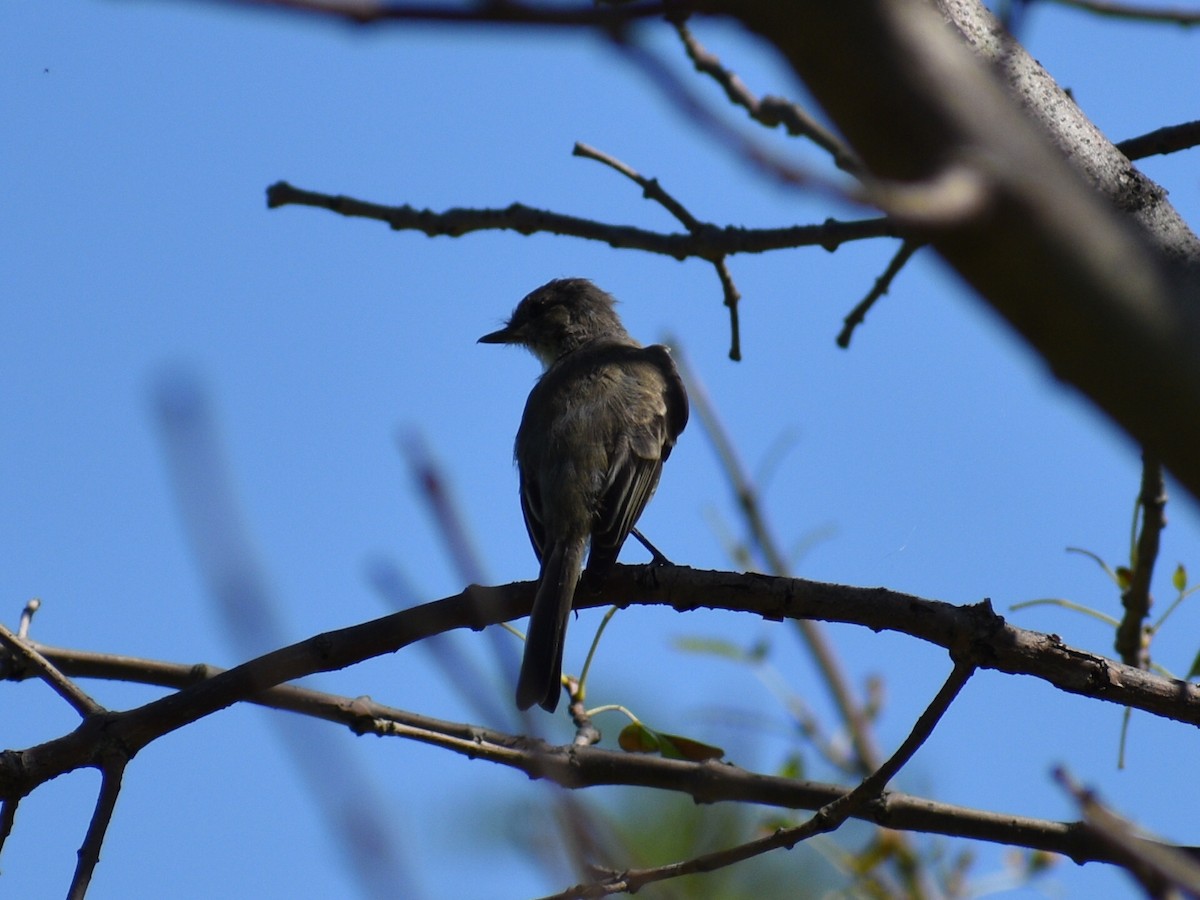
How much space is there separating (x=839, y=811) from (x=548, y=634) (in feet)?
6.26

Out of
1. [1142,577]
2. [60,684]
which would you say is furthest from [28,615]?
[1142,577]

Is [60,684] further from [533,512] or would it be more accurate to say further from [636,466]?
Answer: [636,466]

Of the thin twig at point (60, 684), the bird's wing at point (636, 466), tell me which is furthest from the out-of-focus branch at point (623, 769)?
the bird's wing at point (636, 466)

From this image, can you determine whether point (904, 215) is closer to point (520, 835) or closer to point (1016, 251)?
point (1016, 251)

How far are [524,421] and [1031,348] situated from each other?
19.1ft

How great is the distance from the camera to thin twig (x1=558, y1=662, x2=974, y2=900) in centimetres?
281

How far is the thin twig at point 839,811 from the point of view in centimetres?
281

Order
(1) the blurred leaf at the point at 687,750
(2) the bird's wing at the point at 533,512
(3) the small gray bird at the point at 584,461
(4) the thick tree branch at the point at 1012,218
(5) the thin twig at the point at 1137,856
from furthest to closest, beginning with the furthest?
1. (2) the bird's wing at the point at 533,512
2. (3) the small gray bird at the point at 584,461
3. (1) the blurred leaf at the point at 687,750
4. (5) the thin twig at the point at 1137,856
5. (4) the thick tree branch at the point at 1012,218

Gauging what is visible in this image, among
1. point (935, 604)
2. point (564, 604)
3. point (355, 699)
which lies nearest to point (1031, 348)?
point (935, 604)

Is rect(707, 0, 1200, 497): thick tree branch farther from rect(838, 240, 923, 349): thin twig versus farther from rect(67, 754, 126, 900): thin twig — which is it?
rect(838, 240, 923, 349): thin twig

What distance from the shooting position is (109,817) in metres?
2.91

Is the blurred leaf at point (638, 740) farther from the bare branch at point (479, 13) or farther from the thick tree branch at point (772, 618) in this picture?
the bare branch at point (479, 13)

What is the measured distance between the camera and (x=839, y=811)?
304cm

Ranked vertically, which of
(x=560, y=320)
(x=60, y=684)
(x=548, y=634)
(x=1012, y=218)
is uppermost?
(x=560, y=320)
